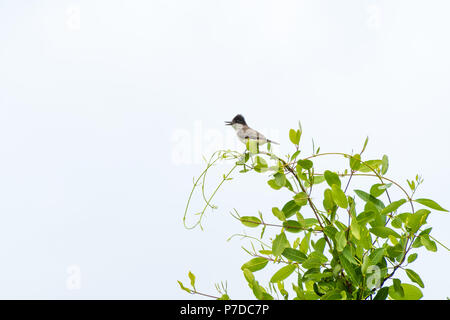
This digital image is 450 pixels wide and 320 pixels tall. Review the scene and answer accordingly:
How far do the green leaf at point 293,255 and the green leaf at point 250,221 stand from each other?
0.11m

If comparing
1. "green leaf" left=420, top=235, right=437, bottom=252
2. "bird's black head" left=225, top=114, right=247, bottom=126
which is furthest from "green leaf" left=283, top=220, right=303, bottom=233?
"bird's black head" left=225, top=114, right=247, bottom=126

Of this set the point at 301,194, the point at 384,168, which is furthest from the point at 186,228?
the point at 384,168

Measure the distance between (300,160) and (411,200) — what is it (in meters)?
0.34

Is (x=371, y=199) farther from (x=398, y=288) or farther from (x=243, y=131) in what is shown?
(x=243, y=131)

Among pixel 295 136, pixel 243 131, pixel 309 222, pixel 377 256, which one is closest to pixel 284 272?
pixel 309 222

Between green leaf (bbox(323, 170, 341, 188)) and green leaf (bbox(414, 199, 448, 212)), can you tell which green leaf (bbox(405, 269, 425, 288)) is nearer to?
green leaf (bbox(414, 199, 448, 212))

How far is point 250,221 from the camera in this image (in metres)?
1.45

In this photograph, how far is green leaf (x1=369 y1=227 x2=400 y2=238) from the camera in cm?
146

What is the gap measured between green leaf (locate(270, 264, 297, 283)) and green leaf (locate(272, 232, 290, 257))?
0.28 feet

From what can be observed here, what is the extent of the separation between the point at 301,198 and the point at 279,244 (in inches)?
5.6

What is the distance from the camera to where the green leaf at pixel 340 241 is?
1.34 metres

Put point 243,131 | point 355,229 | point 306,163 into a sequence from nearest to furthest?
point 355,229, point 306,163, point 243,131
